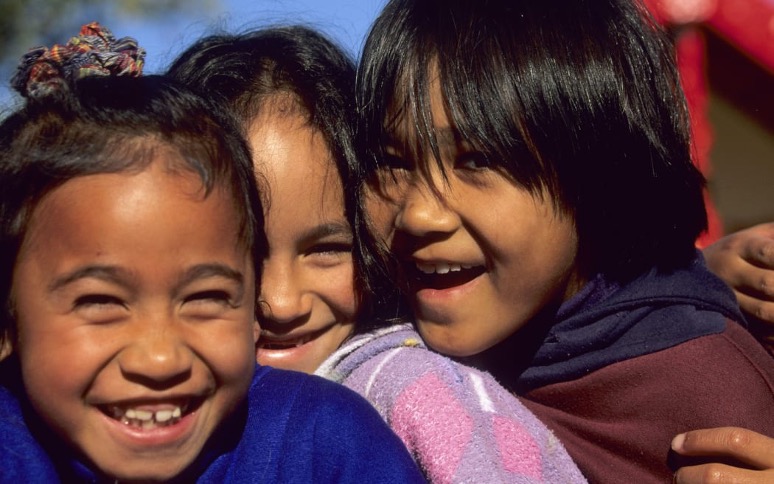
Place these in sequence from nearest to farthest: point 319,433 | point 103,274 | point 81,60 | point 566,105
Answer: point 103,274, point 319,433, point 81,60, point 566,105

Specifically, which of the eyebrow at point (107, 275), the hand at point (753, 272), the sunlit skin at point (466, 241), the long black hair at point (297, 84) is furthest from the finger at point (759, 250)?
the eyebrow at point (107, 275)

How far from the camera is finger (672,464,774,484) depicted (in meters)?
1.82

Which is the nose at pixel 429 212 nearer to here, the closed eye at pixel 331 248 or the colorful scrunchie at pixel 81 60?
the closed eye at pixel 331 248

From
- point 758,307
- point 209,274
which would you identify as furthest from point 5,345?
point 758,307

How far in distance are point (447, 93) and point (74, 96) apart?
77 centimetres

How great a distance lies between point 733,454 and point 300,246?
1048 mm

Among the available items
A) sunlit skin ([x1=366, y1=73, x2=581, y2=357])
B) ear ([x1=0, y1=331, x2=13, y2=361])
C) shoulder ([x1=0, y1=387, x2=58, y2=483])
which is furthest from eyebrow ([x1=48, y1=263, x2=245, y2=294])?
sunlit skin ([x1=366, y1=73, x2=581, y2=357])

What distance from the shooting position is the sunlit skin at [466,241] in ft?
6.49

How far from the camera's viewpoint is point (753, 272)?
235 centimetres

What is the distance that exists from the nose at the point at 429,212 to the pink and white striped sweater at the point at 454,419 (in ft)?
0.96

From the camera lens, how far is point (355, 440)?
1.73m

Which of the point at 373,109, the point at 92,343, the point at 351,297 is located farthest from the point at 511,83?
the point at 92,343

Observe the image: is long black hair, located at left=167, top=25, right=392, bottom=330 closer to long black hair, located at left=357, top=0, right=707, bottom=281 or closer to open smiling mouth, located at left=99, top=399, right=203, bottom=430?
long black hair, located at left=357, top=0, right=707, bottom=281

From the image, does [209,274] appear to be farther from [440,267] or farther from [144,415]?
[440,267]
